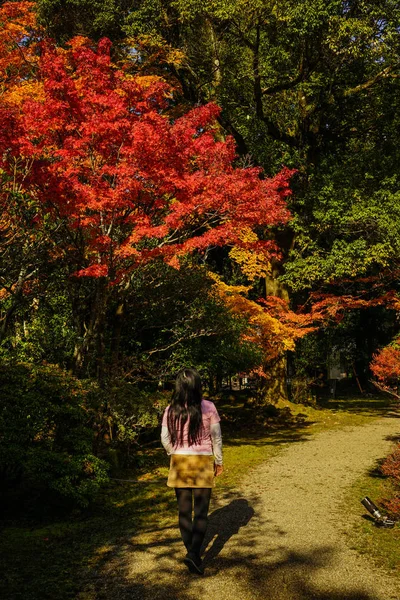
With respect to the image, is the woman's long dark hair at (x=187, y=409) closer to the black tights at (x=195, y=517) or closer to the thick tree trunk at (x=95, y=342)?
the black tights at (x=195, y=517)

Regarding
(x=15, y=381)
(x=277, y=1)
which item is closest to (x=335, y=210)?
(x=277, y=1)

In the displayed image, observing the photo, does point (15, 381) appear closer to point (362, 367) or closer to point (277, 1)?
point (277, 1)

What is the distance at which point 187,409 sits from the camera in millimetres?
4664

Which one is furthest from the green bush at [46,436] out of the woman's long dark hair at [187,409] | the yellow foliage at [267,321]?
the yellow foliage at [267,321]

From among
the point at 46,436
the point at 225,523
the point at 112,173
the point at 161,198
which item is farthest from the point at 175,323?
the point at 225,523

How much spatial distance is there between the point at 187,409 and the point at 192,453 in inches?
15.3

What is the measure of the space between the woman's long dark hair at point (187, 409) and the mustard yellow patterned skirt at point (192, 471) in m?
0.14

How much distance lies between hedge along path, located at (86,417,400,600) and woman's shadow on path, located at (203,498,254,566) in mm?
10

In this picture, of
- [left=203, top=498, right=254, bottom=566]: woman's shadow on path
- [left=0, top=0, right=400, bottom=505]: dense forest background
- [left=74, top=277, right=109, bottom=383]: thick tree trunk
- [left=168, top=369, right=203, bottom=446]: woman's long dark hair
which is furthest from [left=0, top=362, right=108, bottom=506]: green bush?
[left=74, top=277, right=109, bottom=383]: thick tree trunk

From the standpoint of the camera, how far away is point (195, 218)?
10227mm

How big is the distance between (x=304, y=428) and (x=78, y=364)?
853cm

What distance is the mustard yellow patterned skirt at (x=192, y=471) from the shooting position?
459cm

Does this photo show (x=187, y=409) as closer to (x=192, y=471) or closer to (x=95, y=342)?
(x=192, y=471)

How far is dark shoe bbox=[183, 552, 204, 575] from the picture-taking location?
4496mm
